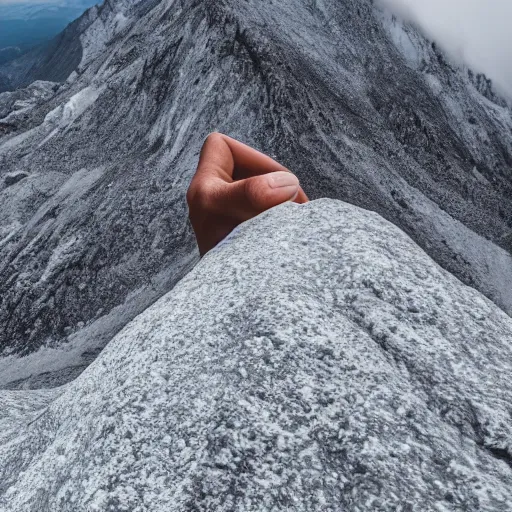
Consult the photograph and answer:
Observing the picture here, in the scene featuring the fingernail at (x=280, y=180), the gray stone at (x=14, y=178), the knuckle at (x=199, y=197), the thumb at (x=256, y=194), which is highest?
the fingernail at (x=280, y=180)

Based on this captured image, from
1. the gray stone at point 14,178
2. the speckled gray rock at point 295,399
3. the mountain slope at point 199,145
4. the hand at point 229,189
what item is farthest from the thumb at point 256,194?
the gray stone at point 14,178

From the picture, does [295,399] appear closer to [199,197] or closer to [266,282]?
[266,282]

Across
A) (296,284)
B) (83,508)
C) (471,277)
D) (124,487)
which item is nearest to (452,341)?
(296,284)

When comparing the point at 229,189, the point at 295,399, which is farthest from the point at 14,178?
the point at 295,399

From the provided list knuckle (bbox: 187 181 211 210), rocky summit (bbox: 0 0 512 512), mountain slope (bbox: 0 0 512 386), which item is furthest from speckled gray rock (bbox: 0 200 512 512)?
mountain slope (bbox: 0 0 512 386)

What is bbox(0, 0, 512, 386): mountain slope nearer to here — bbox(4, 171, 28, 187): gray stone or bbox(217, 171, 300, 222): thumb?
bbox(4, 171, 28, 187): gray stone

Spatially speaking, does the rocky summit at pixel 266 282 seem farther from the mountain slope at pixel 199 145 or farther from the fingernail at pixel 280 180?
the fingernail at pixel 280 180

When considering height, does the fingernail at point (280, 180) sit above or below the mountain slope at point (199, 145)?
above

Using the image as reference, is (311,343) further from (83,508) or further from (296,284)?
(83,508)
